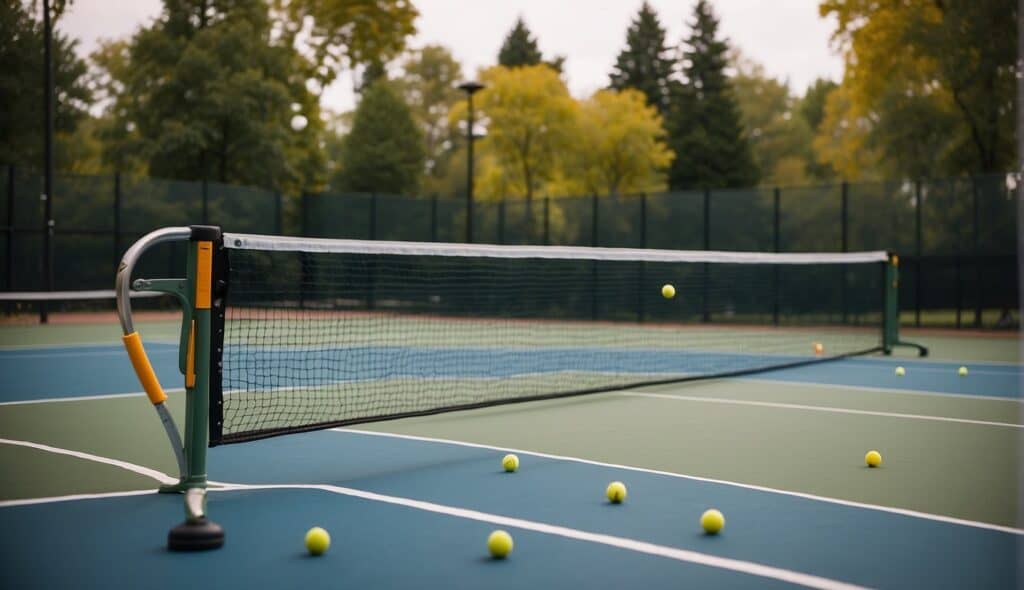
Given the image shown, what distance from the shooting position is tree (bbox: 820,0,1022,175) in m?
23.8

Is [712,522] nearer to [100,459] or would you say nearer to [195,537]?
[195,537]

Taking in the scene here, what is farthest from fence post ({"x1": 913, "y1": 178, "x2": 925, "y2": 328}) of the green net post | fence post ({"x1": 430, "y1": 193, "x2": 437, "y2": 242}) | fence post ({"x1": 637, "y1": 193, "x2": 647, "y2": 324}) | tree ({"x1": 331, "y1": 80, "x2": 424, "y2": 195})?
tree ({"x1": 331, "y1": 80, "x2": 424, "y2": 195})

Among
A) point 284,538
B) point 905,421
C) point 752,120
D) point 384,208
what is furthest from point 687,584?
point 752,120

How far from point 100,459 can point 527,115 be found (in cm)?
3159

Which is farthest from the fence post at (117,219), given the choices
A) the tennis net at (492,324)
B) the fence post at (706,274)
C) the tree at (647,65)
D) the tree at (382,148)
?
the tree at (647,65)

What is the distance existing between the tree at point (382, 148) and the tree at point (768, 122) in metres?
18.8

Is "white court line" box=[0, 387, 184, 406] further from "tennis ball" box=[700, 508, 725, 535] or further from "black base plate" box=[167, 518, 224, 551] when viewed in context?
"tennis ball" box=[700, 508, 725, 535]

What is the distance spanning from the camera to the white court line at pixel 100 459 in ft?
18.8

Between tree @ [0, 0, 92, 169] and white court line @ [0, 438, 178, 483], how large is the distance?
1343 cm

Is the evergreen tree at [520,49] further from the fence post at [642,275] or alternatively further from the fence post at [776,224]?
the fence post at [776,224]

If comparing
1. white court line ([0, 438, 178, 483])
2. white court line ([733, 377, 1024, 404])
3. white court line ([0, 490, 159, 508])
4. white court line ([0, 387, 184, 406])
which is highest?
white court line ([733, 377, 1024, 404])

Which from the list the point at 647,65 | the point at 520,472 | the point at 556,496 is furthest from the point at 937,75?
the point at 647,65

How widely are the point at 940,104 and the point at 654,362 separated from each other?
54.0ft

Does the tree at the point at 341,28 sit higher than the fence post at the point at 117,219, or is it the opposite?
the tree at the point at 341,28
